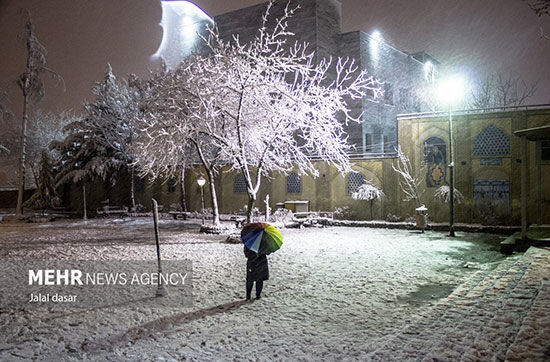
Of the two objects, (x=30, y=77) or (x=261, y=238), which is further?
(x=30, y=77)

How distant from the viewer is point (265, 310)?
6934 millimetres

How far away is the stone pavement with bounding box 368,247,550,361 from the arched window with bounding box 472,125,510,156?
16229mm

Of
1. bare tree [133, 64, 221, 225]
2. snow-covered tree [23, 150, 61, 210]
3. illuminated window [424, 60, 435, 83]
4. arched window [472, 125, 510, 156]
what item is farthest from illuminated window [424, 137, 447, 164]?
snow-covered tree [23, 150, 61, 210]

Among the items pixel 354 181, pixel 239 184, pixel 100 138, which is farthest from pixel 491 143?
pixel 100 138

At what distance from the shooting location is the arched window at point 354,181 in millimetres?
24547

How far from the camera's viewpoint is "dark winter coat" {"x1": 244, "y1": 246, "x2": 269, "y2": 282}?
7.29 meters

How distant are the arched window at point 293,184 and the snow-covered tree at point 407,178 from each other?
21.2 ft

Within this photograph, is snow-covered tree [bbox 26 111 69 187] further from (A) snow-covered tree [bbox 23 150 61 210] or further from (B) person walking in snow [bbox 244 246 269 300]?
(B) person walking in snow [bbox 244 246 269 300]

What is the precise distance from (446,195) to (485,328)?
18411 millimetres

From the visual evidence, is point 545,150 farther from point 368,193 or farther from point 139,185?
point 139,185

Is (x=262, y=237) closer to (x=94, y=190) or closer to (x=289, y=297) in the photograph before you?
(x=289, y=297)

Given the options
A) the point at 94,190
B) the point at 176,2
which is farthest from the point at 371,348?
the point at 176,2

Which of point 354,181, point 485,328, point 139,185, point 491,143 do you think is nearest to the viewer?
point 485,328

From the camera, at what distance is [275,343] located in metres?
5.42
